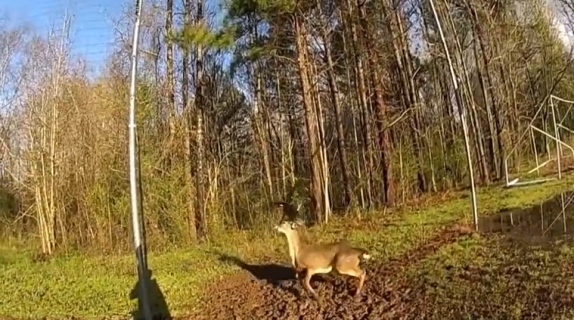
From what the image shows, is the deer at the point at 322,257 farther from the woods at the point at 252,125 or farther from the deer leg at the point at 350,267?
the woods at the point at 252,125

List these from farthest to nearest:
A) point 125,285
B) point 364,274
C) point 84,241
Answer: point 84,241 < point 125,285 < point 364,274

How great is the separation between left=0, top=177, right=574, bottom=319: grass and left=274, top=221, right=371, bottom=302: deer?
1145 millimetres

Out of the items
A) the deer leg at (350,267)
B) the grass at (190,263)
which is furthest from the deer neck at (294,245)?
the grass at (190,263)

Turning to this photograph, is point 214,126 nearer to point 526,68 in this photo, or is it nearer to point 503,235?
point 526,68

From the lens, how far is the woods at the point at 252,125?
19875 mm

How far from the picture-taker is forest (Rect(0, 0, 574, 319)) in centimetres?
1967

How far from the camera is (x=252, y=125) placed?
→ 30.9 meters

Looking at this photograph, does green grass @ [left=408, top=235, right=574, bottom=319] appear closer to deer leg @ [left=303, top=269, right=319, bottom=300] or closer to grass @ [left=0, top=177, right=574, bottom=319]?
grass @ [left=0, top=177, right=574, bottom=319]

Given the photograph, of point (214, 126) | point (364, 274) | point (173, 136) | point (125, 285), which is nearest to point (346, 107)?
point (214, 126)

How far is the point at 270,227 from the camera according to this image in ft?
57.5

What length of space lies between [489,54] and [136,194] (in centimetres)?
2097

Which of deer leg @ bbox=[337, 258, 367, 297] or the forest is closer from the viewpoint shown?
deer leg @ bbox=[337, 258, 367, 297]

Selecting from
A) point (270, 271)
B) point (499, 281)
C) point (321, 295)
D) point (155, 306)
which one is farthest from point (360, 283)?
point (155, 306)

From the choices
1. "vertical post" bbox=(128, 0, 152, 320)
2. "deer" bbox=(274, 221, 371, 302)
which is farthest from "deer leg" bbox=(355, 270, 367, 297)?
"vertical post" bbox=(128, 0, 152, 320)
